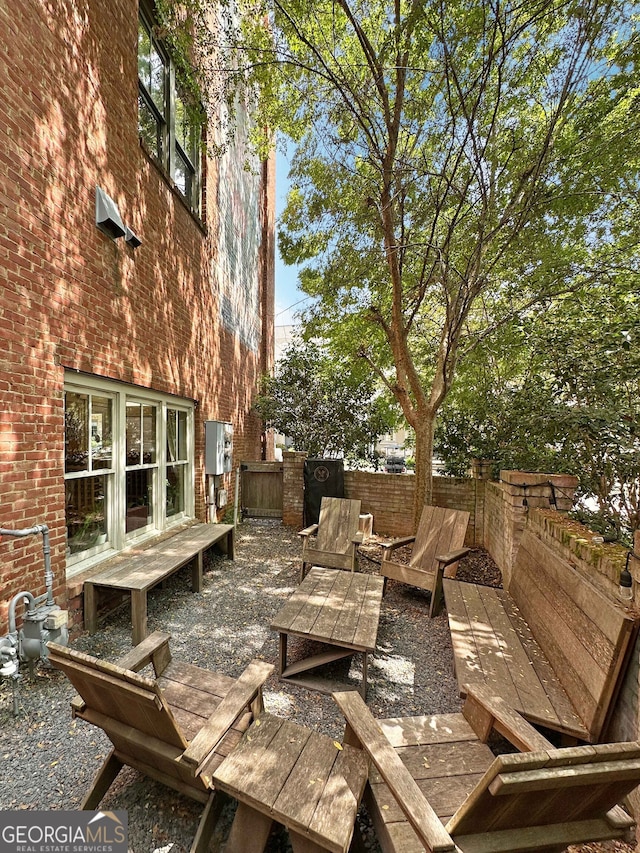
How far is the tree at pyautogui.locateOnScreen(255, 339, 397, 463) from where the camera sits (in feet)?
28.2

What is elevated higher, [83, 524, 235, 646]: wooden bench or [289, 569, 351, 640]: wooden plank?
[83, 524, 235, 646]: wooden bench

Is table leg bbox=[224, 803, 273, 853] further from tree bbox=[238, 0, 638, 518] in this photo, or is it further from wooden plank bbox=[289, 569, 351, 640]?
tree bbox=[238, 0, 638, 518]

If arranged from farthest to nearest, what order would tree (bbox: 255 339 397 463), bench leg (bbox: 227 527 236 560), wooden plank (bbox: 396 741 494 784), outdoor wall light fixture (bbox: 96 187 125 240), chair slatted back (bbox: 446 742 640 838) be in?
tree (bbox: 255 339 397 463) < bench leg (bbox: 227 527 236 560) < outdoor wall light fixture (bbox: 96 187 125 240) < wooden plank (bbox: 396 741 494 784) < chair slatted back (bbox: 446 742 640 838)

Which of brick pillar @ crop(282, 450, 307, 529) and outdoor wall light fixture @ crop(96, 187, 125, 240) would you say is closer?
outdoor wall light fixture @ crop(96, 187, 125, 240)

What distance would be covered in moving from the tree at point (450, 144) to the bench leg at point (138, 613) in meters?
3.94

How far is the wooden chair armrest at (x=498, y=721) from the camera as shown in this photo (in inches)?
64.3

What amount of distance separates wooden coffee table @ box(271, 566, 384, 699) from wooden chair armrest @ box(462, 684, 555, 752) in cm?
76

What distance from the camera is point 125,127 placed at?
3945 mm

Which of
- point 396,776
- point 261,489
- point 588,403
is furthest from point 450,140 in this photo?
point 261,489

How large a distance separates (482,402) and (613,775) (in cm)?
532

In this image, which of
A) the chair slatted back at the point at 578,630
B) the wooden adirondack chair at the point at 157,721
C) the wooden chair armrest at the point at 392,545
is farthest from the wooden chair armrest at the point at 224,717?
the wooden chair armrest at the point at 392,545

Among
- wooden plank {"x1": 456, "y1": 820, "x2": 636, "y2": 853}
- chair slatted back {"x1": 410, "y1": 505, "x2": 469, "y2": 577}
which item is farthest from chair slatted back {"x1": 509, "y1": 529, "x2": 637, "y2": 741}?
chair slatted back {"x1": 410, "y1": 505, "x2": 469, "y2": 577}
